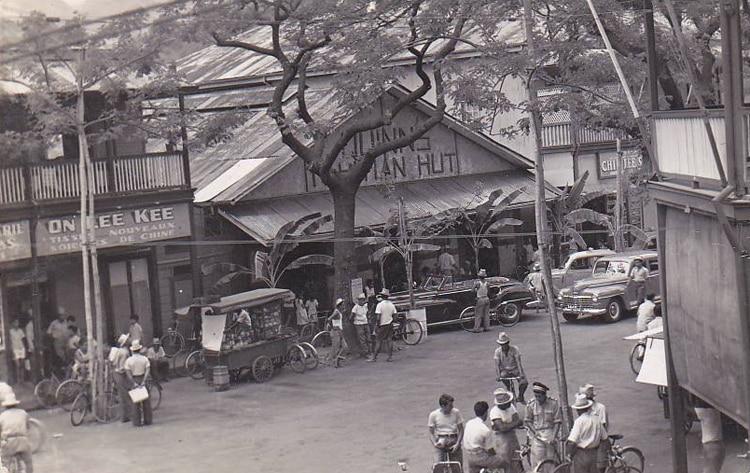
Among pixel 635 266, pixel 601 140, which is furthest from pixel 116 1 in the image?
pixel 601 140

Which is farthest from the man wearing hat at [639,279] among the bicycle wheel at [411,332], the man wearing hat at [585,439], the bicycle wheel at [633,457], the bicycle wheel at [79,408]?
the bicycle wheel at [79,408]

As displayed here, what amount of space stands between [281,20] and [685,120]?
36.6 ft

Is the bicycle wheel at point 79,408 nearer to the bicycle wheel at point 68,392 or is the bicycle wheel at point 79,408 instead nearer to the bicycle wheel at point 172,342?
the bicycle wheel at point 68,392

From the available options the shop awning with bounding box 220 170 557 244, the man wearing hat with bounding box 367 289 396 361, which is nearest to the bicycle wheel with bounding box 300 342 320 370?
the man wearing hat with bounding box 367 289 396 361

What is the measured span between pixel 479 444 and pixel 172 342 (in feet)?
34.4

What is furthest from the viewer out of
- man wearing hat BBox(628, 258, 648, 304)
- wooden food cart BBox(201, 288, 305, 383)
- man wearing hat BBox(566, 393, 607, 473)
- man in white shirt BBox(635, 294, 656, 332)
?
Result: man wearing hat BBox(628, 258, 648, 304)

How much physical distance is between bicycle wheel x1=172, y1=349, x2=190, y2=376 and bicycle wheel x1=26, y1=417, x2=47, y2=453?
16.8ft

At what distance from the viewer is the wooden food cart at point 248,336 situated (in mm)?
20000

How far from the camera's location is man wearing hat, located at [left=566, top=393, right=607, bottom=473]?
13.1 meters

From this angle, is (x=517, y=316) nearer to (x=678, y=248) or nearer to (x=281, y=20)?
(x=281, y=20)

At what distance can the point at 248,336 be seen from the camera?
20500 mm

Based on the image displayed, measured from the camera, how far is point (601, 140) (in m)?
36.9

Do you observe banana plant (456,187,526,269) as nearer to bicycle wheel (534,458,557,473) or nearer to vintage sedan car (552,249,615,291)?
vintage sedan car (552,249,615,291)

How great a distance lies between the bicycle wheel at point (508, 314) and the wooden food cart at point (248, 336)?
6402 millimetres
